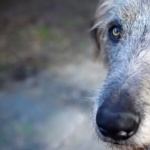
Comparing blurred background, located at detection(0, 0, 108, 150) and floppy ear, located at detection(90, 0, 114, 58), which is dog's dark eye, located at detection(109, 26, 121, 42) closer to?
floppy ear, located at detection(90, 0, 114, 58)

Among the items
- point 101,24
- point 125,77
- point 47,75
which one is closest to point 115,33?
point 101,24

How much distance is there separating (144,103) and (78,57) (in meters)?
3.91

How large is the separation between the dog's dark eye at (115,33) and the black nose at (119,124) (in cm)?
89

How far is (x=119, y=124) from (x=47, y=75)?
12.1 ft

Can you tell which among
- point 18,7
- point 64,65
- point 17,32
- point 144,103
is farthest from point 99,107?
point 18,7

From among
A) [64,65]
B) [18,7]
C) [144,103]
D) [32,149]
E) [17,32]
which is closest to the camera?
[144,103]

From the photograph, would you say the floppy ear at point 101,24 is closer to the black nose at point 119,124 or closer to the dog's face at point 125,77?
the dog's face at point 125,77

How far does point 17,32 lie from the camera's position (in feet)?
25.4

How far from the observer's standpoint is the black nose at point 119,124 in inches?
128

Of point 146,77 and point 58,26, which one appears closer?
point 146,77

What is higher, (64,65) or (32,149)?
(64,65)

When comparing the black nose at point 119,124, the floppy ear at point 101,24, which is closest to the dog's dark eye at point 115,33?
the floppy ear at point 101,24

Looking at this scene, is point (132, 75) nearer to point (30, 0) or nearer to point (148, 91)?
point (148, 91)

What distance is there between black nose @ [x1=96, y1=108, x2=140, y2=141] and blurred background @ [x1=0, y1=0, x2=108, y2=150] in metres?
1.51
